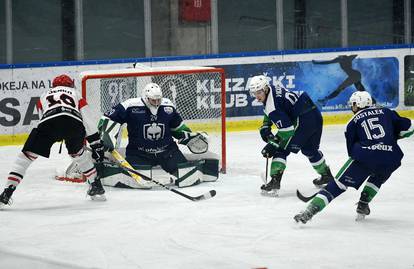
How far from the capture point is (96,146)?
6.80 m

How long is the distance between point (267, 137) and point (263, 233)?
60.4 inches

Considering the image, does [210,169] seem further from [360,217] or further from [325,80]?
[325,80]

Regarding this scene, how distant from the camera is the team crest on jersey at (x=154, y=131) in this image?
7.55 meters

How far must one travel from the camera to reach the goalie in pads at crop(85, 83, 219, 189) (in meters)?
7.43

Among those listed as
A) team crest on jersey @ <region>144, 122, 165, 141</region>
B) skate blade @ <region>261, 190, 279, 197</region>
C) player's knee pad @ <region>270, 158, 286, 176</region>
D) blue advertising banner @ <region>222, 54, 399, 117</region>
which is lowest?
skate blade @ <region>261, 190, 279, 197</region>

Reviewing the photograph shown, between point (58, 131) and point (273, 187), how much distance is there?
5.21ft

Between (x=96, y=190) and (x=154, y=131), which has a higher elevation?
(x=154, y=131)

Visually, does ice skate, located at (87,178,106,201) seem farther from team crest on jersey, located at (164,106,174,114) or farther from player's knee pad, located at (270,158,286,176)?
player's knee pad, located at (270,158,286,176)

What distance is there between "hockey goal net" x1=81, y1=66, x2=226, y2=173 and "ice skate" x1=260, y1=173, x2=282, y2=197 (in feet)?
3.37

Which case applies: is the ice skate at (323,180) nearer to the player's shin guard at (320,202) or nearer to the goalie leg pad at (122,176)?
the goalie leg pad at (122,176)

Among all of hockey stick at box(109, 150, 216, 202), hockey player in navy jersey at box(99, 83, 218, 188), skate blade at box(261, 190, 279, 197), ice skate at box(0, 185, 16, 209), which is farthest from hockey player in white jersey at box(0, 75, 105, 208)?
skate blade at box(261, 190, 279, 197)

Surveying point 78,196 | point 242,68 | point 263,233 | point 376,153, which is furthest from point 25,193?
point 242,68

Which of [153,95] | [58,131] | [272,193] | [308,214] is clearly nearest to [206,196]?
[272,193]

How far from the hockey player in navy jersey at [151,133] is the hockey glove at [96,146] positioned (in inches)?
24.5
